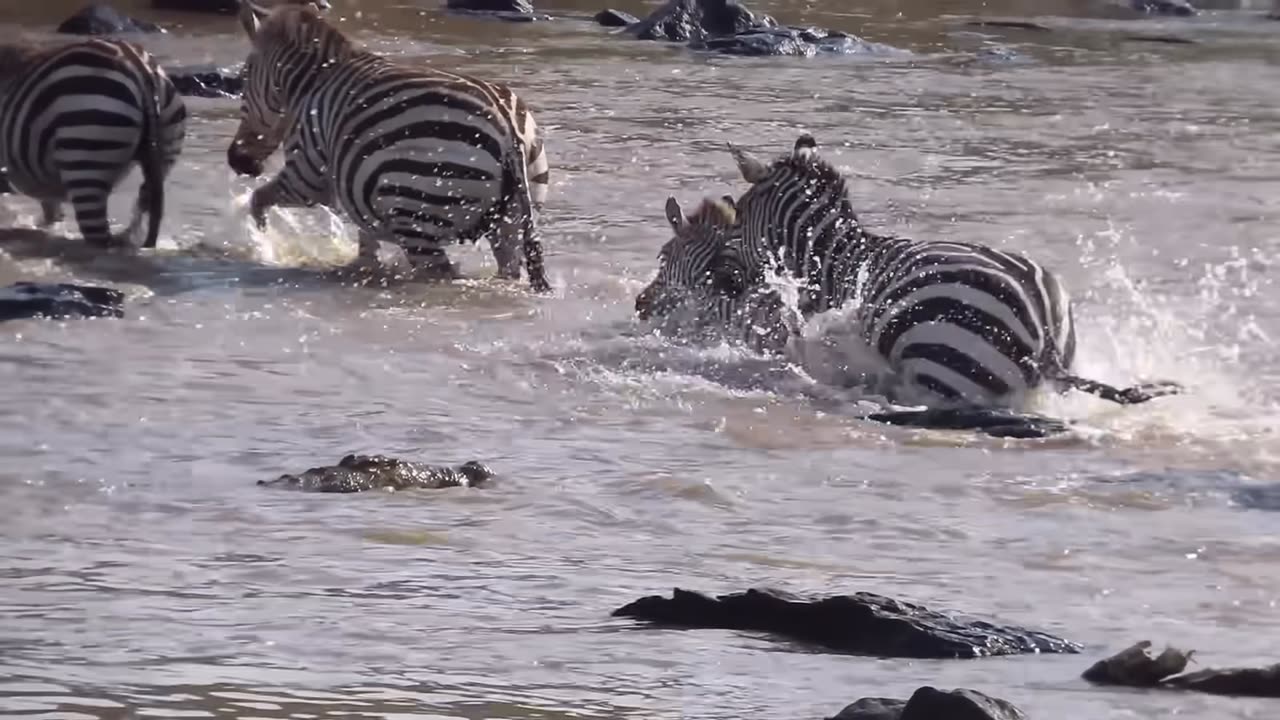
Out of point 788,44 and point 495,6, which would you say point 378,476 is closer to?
point 788,44

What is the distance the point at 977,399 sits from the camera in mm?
9039

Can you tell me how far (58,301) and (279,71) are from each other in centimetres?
272

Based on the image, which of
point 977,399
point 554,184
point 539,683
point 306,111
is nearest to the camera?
point 539,683

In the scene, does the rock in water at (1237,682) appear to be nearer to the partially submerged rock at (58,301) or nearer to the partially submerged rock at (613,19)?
the partially submerged rock at (58,301)

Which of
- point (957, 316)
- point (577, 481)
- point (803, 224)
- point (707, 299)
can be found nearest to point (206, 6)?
point (707, 299)

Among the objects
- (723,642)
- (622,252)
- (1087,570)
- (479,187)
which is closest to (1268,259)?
(622,252)

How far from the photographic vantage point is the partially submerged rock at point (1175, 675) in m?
5.21

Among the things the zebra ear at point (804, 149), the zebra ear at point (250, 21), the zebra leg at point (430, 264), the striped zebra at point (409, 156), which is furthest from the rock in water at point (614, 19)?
the zebra ear at point (804, 149)

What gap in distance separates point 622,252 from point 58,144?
288cm

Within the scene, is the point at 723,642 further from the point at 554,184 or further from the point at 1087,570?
the point at 554,184

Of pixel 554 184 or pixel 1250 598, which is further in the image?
pixel 554 184

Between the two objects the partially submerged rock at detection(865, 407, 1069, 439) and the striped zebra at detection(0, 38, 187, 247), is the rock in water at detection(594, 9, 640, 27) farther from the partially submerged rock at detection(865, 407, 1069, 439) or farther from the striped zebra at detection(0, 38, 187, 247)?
the partially submerged rock at detection(865, 407, 1069, 439)

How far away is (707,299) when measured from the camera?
10.5 metres

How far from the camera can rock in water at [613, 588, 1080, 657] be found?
5543 mm
